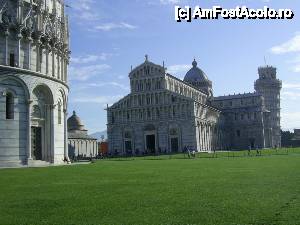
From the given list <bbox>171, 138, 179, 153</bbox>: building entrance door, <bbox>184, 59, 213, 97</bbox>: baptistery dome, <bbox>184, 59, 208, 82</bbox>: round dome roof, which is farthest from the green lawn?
<bbox>184, 59, 208, 82</bbox>: round dome roof

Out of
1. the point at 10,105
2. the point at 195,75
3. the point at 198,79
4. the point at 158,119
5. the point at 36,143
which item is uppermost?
the point at 195,75

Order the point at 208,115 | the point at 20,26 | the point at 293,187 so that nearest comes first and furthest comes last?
1. the point at 293,187
2. the point at 20,26
3. the point at 208,115

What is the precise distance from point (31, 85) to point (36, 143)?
5.63 m

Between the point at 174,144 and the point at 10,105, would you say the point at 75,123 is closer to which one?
the point at 174,144

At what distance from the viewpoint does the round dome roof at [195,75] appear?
129000 mm

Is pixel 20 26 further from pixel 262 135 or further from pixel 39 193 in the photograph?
pixel 262 135

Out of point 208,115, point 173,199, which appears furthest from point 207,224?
point 208,115

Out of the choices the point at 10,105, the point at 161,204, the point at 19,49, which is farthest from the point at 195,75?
the point at 161,204

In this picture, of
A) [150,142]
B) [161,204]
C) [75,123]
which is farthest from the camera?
[75,123]

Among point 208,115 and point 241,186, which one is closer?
point 241,186

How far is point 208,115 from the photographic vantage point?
10319cm

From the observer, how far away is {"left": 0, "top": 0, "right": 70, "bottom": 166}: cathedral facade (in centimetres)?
3616

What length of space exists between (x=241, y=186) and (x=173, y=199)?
3.70 metres

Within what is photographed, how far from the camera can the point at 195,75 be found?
130 meters
